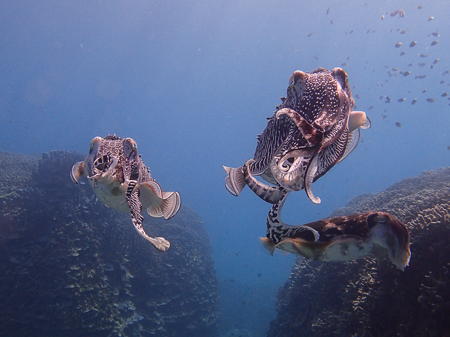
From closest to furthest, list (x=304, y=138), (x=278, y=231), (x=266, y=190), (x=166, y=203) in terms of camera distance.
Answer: (x=304, y=138), (x=278, y=231), (x=266, y=190), (x=166, y=203)

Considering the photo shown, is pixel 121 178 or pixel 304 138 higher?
pixel 304 138

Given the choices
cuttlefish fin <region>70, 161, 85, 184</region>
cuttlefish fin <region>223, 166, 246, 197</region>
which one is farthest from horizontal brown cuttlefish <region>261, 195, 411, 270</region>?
cuttlefish fin <region>70, 161, 85, 184</region>

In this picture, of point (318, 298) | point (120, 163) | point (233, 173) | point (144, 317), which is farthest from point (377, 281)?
point (144, 317)

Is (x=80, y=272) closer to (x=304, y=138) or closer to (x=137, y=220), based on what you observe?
(x=137, y=220)

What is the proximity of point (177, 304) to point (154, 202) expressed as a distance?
10.3 m

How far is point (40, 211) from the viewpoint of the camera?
357 inches

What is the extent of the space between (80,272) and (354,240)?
31.7 feet

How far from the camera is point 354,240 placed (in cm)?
120

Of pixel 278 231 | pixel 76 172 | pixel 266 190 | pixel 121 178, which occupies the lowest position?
pixel 76 172

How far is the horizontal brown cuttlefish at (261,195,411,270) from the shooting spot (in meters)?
1.22

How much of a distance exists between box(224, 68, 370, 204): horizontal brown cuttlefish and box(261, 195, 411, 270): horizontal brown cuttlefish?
0.68 ft

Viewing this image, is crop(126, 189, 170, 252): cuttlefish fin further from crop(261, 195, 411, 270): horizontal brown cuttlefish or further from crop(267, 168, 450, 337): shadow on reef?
crop(267, 168, 450, 337): shadow on reef

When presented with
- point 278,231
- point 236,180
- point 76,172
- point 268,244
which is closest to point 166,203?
point 236,180

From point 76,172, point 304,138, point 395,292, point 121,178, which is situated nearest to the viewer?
point 304,138
